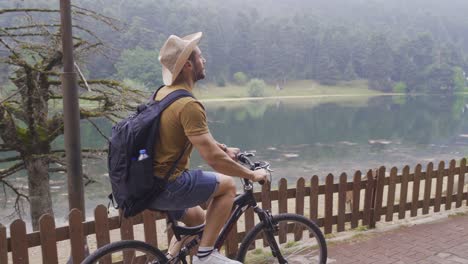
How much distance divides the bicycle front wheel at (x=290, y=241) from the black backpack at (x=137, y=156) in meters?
0.95

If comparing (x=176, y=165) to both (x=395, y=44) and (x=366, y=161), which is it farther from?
(x=395, y=44)

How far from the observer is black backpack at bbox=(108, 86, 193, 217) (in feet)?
7.45

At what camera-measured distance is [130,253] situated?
2678 millimetres

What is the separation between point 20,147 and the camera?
7.38 metres

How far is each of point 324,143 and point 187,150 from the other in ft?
98.4

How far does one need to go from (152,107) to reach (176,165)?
0.34 m

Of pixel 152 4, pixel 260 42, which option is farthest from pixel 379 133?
pixel 260 42

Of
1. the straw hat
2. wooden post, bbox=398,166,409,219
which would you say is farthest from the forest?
the straw hat

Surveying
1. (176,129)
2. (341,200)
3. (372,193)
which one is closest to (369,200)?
(372,193)

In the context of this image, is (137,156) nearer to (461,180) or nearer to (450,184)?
(450,184)

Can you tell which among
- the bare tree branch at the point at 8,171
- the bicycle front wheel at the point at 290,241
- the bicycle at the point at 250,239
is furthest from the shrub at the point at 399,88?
the bicycle at the point at 250,239

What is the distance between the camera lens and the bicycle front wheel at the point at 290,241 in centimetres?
301

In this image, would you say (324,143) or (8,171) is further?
(324,143)

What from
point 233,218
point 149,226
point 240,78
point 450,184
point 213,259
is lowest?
point 240,78
